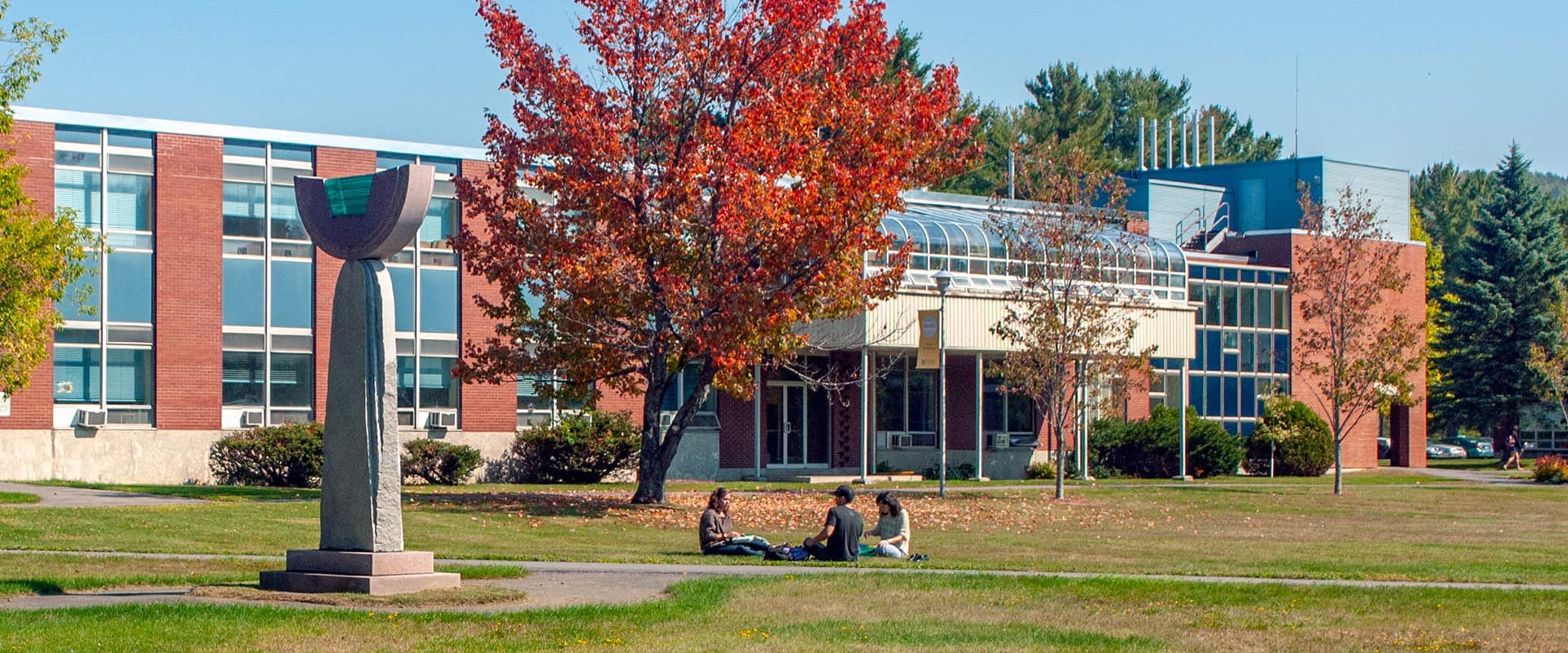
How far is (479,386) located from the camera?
131ft

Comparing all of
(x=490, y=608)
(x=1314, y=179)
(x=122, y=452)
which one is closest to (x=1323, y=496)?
(x=1314, y=179)

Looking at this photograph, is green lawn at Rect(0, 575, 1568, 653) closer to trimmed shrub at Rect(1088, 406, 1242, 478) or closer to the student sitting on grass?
the student sitting on grass

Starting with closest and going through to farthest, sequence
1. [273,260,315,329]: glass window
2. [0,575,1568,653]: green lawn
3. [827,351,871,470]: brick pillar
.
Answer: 1. [0,575,1568,653]: green lawn
2. [273,260,315,329]: glass window
3. [827,351,871,470]: brick pillar

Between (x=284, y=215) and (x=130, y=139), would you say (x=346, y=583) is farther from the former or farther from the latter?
(x=284, y=215)

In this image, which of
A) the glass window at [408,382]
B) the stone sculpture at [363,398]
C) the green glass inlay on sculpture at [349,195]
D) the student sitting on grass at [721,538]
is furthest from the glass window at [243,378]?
the green glass inlay on sculpture at [349,195]

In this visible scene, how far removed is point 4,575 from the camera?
15.8m

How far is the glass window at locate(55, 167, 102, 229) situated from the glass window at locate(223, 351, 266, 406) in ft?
12.5

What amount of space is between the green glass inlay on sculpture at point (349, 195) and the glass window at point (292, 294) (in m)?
23.3

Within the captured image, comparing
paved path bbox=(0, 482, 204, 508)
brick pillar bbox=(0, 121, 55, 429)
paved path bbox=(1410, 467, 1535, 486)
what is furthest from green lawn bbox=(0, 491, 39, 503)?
paved path bbox=(1410, 467, 1535, 486)

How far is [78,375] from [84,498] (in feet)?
27.8

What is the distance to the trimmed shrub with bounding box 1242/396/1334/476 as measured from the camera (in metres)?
49.2

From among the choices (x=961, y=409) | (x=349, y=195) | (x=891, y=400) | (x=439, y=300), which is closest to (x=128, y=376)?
(x=439, y=300)

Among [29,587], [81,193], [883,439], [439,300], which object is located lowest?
[29,587]

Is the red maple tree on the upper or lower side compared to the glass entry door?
upper
